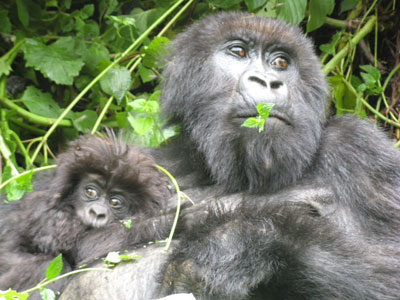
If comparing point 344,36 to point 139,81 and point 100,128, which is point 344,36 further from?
point 100,128

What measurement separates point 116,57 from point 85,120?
0.51 metres

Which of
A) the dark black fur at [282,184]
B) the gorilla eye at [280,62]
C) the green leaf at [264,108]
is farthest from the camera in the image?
the gorilla eye at [280,62]

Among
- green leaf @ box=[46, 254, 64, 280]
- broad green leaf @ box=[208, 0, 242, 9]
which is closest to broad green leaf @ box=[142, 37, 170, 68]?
broad green leaf @ box=[208, 0, 242, 9]

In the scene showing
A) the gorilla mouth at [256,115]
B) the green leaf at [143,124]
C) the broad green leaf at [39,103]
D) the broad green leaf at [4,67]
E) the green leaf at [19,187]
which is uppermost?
the gorilla mouth at [256,115]

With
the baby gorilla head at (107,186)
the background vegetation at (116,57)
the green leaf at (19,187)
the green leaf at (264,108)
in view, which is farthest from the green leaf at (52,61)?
the green leaf at (264,108)

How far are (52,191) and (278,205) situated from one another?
48.0 inches

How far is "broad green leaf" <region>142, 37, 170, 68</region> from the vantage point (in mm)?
4297

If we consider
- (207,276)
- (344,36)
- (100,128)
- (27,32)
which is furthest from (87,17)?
(207,276)

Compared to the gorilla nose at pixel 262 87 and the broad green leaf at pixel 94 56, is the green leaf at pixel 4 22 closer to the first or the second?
the broad green leaf at pixel 94 56

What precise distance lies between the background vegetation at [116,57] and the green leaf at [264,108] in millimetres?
1288

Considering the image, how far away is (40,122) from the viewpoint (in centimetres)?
463

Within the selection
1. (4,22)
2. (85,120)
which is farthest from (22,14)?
(85,120)

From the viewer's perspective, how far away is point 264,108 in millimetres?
3080

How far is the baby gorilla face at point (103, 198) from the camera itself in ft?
11.4
